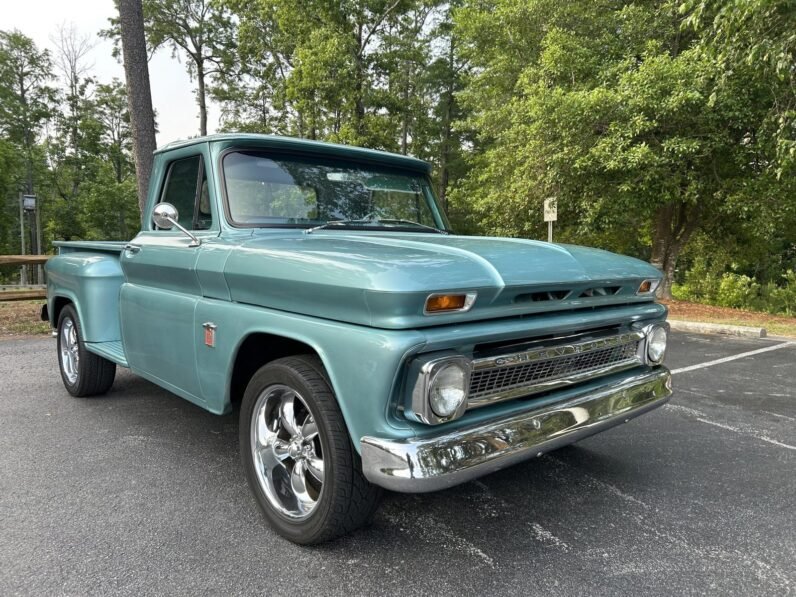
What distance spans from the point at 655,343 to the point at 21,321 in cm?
983

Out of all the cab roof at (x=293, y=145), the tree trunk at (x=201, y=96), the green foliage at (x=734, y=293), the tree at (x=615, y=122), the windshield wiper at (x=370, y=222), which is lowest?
the green foliage at (x=734, y=293)

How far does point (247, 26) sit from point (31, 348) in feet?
54.8

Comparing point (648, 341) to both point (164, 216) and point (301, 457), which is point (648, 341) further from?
point (164, 216)

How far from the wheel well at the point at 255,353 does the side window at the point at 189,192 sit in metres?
0.85

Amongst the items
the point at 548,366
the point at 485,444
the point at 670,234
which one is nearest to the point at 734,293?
the point at 670,234

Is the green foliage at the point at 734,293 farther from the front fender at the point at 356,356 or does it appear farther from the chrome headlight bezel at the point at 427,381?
the front fender at the point at 356,356

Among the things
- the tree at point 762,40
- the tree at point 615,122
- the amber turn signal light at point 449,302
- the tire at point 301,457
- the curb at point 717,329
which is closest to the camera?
the amber turn signal light at point 449,302

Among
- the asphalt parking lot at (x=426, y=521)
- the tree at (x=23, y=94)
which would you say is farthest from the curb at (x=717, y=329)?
the tree at (x=23, y=94)

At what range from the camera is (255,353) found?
8.44ft

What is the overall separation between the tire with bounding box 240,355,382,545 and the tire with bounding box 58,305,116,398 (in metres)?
2.32

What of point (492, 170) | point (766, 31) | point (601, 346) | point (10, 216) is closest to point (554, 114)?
point (766, 31)

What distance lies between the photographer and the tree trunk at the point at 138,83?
321 inches

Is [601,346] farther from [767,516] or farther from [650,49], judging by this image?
[650,49]

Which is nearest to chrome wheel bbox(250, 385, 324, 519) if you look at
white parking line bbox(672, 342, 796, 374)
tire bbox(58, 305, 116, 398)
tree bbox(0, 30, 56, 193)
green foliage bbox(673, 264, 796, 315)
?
tire bbox(58, 305, 116, 398)
